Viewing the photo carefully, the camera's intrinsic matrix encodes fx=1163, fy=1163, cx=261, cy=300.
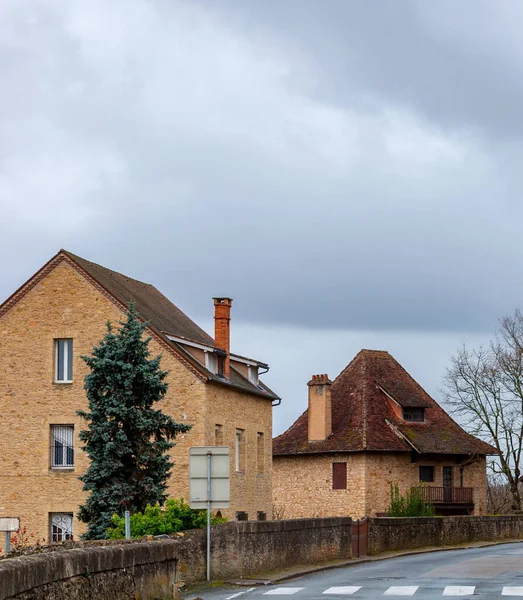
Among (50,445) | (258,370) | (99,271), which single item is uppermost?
(99,271)

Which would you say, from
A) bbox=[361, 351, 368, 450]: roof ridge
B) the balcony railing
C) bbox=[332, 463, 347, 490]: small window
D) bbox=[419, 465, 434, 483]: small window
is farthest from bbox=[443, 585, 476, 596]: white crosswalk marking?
bbox=[419, 465, 434, 483]: small window

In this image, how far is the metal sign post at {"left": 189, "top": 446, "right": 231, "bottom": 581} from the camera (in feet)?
70.9

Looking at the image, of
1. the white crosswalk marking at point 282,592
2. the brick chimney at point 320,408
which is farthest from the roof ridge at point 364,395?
the white crosswalk marking at point 282,592

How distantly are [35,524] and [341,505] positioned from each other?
20741mm

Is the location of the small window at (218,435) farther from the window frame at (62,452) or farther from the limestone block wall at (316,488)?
the limestone block wall at (316,488)

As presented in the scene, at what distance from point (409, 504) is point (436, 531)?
15928mm

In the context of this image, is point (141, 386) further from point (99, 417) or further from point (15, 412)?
point (15, 412)

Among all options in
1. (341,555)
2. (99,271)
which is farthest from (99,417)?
(99,271)

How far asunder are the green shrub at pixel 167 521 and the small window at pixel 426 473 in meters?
37.3

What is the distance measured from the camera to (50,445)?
4203 centimetres

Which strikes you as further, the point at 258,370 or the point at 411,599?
the point at 258,370

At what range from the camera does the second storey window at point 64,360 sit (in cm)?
4269

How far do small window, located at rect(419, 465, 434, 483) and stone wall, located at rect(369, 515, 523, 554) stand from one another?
36.6ft

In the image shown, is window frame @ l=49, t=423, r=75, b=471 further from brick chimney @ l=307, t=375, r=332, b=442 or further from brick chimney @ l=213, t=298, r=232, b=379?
brick chimney @ l=307, t=375, r=332, b=442
